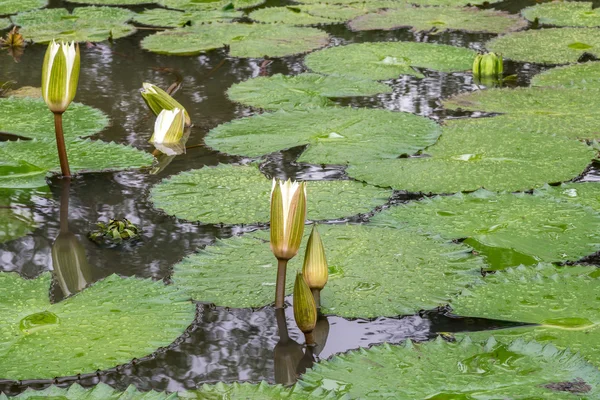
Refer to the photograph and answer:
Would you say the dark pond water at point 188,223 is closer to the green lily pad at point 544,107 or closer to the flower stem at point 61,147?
the flower stem at point 61,147

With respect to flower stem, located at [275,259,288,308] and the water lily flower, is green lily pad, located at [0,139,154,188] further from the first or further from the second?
flower stem, located at [275,259,288,308]

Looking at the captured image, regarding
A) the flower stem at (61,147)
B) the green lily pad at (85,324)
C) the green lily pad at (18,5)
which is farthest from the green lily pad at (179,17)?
the green lily pad at (85,324)

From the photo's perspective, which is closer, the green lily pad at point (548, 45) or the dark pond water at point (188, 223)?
the dark pond water at point (188, 223)

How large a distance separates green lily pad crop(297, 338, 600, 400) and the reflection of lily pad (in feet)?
2.84

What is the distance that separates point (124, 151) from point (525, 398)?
197 cm

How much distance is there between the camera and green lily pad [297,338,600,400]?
1.53 meters

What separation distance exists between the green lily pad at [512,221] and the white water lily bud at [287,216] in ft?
2.16

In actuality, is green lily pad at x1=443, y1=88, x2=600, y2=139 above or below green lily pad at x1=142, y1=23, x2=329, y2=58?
below

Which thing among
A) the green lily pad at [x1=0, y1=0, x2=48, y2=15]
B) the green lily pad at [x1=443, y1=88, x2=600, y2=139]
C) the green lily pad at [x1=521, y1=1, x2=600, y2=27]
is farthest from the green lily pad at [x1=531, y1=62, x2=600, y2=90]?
the green lily pad at [x1=0, y1=0, x2=48, y2=15]

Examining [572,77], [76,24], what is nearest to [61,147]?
[572,77]

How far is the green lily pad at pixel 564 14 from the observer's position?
4.98 m

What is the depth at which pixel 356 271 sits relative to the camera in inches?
83.6

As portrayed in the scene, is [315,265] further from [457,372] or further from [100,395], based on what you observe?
[100,395]

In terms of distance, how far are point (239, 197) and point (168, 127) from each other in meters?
0.73
